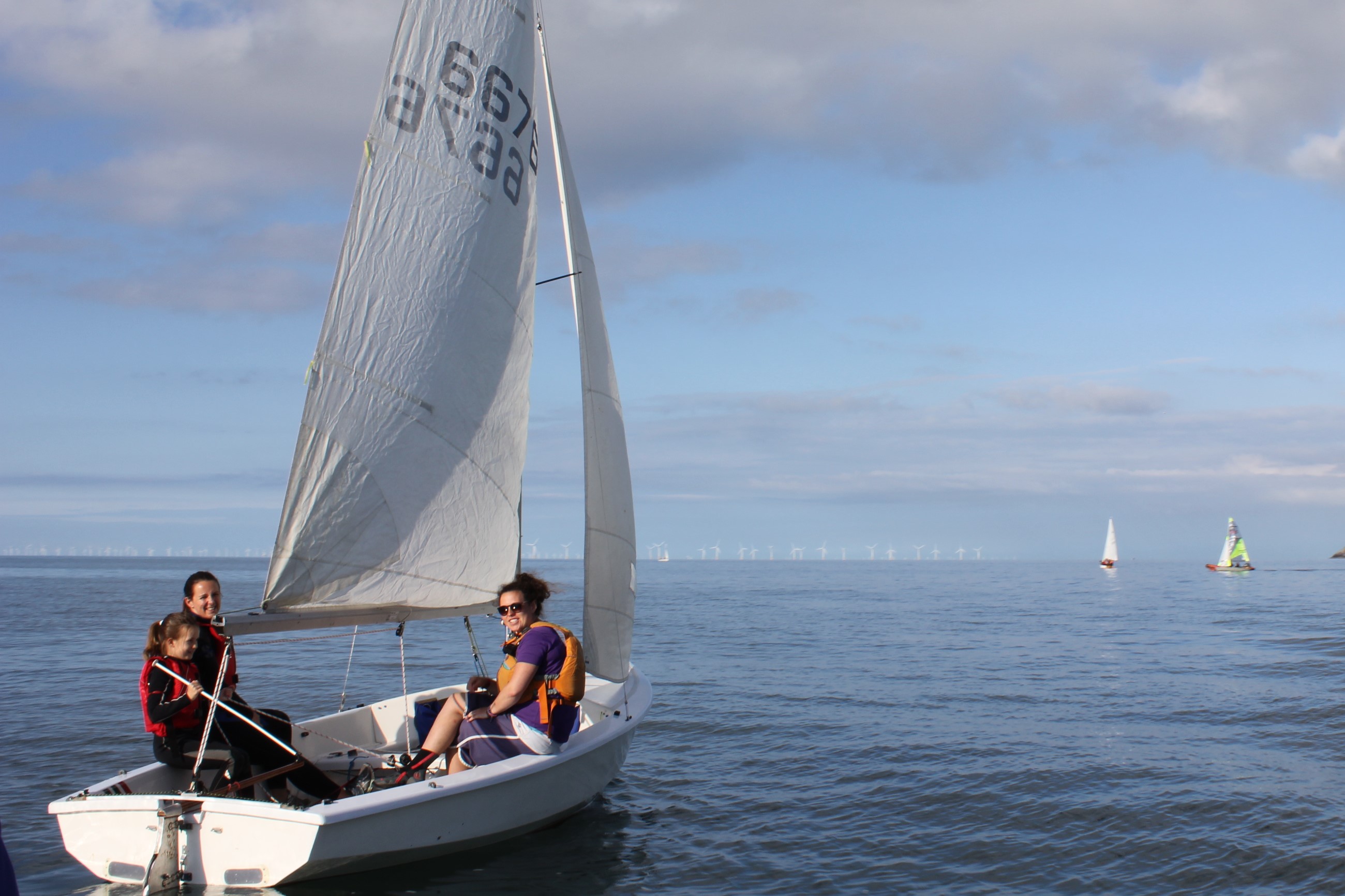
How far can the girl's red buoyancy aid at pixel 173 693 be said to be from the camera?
6.06 meters

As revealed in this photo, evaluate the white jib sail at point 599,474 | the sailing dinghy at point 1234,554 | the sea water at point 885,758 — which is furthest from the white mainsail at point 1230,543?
the white jib sail at point 599,474

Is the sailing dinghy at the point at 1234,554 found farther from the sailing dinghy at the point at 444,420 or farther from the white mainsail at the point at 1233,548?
the sailing dinghy at the point at 444,420

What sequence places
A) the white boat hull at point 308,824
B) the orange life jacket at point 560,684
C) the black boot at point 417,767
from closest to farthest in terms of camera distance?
the white boat hull at point 308,824
the black boot at point 417,767
the orange life jacket at point 560,684

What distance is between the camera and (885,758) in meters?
10.5

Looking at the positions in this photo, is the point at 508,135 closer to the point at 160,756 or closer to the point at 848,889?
the point at 160,756

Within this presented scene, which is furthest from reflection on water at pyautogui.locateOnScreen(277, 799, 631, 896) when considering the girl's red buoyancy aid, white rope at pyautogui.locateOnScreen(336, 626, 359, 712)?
white rope at pyautogui.locateOnScreen(336, 626, 359, 712)

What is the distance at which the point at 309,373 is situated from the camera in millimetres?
7066

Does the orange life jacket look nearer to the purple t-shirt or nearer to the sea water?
the purple t-shirt

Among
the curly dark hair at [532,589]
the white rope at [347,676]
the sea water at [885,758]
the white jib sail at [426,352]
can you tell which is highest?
the white jib sail at [426,352]

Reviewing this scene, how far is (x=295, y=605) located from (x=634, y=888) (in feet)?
10.0

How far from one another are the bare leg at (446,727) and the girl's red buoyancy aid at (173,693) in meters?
1.49

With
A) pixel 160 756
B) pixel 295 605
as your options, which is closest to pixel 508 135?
pixel 295 605

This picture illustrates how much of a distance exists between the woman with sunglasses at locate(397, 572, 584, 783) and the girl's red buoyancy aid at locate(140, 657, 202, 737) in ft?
4.65

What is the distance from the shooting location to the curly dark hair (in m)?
6.91
